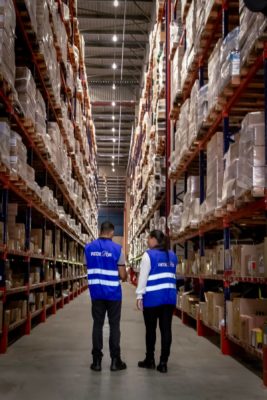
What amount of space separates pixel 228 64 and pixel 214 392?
3279 mm

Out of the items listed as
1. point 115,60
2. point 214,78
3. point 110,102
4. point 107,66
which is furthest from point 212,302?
point 110,102

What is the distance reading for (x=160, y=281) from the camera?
199 inches

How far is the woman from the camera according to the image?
498 cm

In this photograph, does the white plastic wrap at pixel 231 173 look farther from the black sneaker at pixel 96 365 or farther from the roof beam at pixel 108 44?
the roof beam at pixel 108 44

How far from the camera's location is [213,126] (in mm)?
6812

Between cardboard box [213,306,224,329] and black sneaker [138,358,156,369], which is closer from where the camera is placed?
black sneaker [138,358,156,369]

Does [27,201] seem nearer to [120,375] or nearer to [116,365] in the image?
[116,365]

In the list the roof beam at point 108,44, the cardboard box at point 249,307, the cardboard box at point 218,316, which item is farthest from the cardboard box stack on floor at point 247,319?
the roof beam at point 108,44

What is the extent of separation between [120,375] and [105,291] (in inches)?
30.5

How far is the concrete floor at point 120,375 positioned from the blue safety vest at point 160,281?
68 cm

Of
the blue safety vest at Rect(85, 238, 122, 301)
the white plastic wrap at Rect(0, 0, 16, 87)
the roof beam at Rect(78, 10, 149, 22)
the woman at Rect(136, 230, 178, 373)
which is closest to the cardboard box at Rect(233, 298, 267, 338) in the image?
the woman at Rect(136, 230, 178, 373)

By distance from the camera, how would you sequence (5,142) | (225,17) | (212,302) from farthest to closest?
(212,302) < (225,17) < (5,142)

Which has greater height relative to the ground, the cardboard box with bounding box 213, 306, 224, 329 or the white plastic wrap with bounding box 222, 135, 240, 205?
the white plastic wrap with bounding box 222, 135, 240, 205

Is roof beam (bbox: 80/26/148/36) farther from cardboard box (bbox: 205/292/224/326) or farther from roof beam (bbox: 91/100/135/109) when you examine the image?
cardboard box (bbox: 205/292/224/326)
